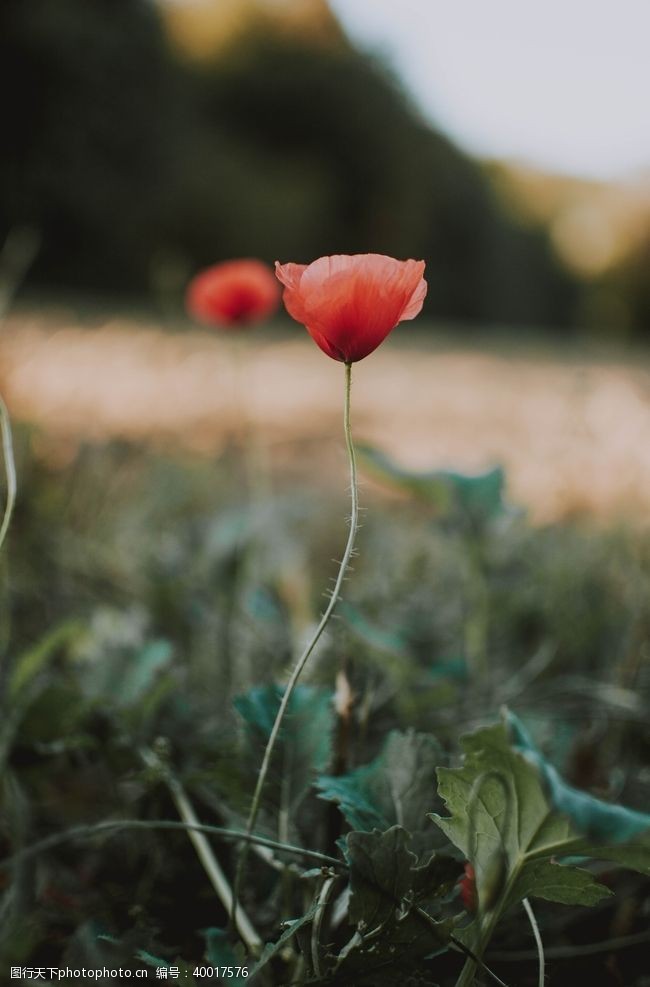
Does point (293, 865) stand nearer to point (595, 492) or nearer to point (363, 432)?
point (595, 492)

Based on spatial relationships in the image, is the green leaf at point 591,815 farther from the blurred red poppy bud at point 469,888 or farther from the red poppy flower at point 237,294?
the red poppy flower at point 237,294

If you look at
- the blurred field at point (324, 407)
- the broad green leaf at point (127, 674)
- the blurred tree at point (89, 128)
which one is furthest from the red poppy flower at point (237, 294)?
the blurred tree at point (89, 128)

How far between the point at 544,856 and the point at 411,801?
0.11m

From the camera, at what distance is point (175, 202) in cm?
1040

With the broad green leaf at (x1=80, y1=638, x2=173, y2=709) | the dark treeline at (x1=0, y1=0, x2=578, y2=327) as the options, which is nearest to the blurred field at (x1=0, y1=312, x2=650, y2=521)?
the broad green leaf at (x1=80, y1=638, x2=173, y2=709)

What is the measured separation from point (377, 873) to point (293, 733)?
15 cm

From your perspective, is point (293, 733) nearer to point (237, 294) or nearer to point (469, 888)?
point (469, 888)

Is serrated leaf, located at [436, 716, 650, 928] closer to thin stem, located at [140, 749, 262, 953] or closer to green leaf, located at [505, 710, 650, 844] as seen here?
green leaf, located at [505, 710, 650, 844]

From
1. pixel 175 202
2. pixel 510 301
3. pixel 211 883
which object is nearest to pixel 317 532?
pixel 211 883

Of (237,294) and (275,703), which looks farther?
(237,294)

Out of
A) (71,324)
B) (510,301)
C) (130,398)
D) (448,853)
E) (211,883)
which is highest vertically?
(510,301)

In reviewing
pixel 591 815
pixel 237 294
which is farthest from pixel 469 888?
pixel 237 294

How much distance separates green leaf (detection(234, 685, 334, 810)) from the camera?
1.82 feet

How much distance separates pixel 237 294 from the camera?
3.38 ft
